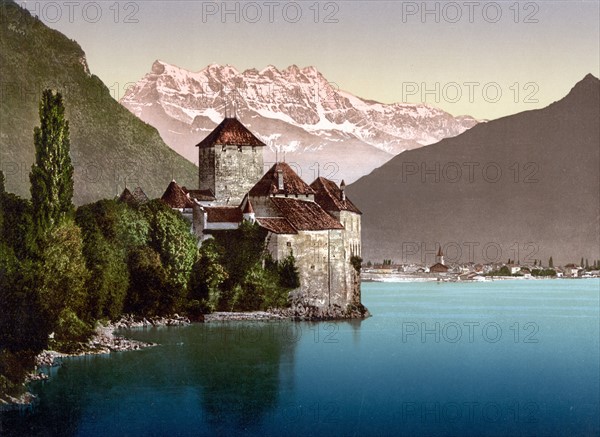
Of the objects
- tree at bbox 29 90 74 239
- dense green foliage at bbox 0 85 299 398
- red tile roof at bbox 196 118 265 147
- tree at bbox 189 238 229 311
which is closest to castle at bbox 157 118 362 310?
red tile roof at bbox 196 118 265 147

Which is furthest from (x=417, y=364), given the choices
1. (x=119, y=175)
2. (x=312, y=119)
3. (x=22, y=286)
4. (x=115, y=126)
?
(x=115, y=126)

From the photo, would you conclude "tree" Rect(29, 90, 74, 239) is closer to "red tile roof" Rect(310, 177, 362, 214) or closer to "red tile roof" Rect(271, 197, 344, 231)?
"red tile roof" Rect(271, 197, 344, 231)

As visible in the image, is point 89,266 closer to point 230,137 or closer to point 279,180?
point 279,180

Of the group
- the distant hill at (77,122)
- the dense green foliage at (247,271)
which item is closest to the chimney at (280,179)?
→ the dense green foliage at (247,271)

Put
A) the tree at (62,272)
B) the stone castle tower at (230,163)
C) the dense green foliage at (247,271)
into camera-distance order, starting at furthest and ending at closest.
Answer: the stone castle tower at (230,163)
the dense green foliage at (247,271)
the tree at (62,272)

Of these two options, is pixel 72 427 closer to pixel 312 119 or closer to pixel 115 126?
pixel 312 119

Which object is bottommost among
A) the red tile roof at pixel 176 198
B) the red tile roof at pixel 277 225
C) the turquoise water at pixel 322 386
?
the turquoise water at pixel 322 386

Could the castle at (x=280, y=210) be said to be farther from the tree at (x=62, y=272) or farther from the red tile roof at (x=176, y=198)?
the tree at (x=62, y=272)
